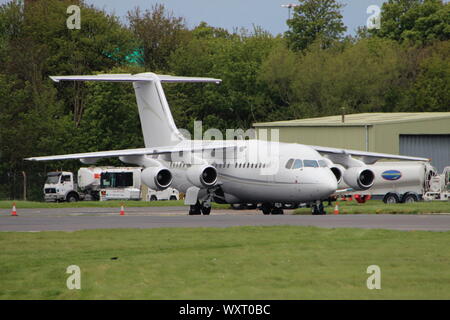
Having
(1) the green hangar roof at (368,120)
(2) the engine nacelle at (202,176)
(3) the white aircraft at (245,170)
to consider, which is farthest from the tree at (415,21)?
(2) the engine nacelle at (202,176)

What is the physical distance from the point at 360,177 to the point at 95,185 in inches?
1187

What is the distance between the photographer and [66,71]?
268 ft

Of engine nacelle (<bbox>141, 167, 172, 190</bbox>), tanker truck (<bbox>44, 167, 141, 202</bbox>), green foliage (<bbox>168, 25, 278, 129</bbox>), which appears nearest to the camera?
engine nacelle (<bbox>141, 167, 172, 190</bbox>)

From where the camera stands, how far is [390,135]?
184ft

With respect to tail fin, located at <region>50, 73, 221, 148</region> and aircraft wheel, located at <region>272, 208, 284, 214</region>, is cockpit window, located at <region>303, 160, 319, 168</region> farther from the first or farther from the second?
tail fin, located at <region>50, 73, 221, 148</region>

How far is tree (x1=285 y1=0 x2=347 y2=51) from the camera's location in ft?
309

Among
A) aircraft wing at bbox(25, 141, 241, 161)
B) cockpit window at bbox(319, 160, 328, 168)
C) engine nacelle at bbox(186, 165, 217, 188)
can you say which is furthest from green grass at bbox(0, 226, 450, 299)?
aircraft wing at bbox(25, 141, 241, 161)

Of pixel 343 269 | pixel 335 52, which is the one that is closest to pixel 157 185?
pixel 343 269

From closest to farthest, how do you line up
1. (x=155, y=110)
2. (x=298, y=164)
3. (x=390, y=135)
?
(x=298, y=164)
(x=155, y=110)
(x=390, y=135)

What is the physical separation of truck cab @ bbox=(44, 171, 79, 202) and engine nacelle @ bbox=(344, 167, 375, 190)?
94.5 ft

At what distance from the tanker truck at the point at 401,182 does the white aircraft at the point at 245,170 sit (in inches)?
356

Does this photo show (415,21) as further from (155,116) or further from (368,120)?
(155,116)

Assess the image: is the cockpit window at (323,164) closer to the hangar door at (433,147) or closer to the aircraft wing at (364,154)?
the aircraft wing at (364,154)

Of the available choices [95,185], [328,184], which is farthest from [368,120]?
[328,184]
